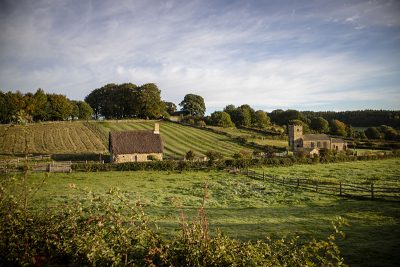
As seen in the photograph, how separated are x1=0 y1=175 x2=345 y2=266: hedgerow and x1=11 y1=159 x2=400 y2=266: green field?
0.85 metres

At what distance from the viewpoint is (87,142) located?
6462 centimetres

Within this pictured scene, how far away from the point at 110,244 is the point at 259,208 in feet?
51.0

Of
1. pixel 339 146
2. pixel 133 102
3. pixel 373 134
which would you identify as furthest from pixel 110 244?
pixel 373 134

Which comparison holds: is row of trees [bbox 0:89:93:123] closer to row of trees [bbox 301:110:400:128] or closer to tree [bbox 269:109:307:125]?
tree [bbox 269:109:307:125]

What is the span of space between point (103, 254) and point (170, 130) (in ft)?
250

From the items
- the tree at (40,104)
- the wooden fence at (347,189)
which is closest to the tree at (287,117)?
the tree at (40,104)

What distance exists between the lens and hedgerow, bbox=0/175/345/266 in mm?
6820

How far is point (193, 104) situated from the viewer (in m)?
124

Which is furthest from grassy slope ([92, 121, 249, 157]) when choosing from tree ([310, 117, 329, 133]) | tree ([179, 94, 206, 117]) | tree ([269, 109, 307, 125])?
tree ([269, 109, 307, 125])

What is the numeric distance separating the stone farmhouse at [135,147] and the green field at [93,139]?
17.2 feet

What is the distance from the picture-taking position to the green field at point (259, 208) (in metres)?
13.0

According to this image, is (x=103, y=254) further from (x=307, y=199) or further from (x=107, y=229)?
(x=307, y=199)

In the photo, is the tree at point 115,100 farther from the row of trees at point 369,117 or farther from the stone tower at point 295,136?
Result: the row of trees at point 369,117

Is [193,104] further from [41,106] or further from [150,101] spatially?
[41,106]
